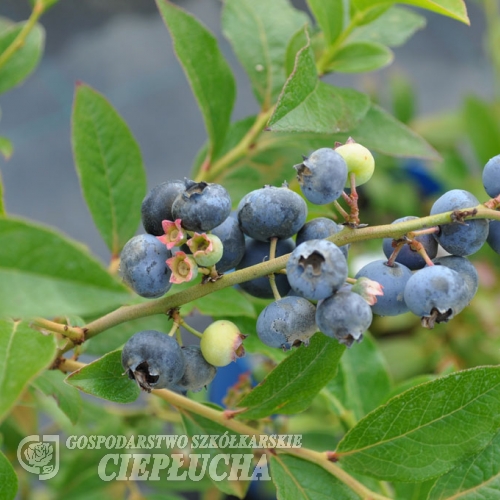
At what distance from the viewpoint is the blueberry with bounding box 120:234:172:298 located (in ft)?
2.60

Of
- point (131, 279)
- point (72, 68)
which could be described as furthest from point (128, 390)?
point (72, 68)

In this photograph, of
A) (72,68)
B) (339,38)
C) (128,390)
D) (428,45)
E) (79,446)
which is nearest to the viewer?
(128,390)

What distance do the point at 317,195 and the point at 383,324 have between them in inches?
101

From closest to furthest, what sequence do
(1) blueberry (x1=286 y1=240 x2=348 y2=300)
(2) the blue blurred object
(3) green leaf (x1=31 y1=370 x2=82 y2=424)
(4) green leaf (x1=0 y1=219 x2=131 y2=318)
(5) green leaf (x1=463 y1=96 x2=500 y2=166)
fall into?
1. (4) green leaf (x1=0 y1=219 x2=131 y2=318)
2. (1) blueberry (x1=286 y1=240 x2=348 y2=300)
3. (3) green leaf (x1=31 y1=370 x2=82 y2=424)
4. (5) green leaf (x1=463 y1=96 x2=500 y2=166)
5. (2) the blue blurred object

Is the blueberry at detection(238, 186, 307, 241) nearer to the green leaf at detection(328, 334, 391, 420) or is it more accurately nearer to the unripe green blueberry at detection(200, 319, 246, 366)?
the unripe green blueberry at detection(200, 319, 246, 366)

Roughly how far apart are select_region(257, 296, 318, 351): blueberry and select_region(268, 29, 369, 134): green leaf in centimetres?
24

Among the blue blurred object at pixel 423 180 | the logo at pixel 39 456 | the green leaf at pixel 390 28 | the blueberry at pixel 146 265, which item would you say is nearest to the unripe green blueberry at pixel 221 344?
the blueberry at pixel 146 265

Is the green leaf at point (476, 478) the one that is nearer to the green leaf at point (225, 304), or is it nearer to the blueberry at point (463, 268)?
the blueberry at point (463, 268)

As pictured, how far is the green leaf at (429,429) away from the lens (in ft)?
3.05

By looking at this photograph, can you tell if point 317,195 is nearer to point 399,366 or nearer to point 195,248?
point 195,248

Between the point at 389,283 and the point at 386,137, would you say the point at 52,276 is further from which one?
the point at 386,137

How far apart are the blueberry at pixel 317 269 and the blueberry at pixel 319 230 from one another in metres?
0.11

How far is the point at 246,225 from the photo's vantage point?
850 mm

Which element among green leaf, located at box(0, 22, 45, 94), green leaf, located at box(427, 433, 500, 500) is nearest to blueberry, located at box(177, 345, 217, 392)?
green leaf, located at box(427, 433, 500, 500)
